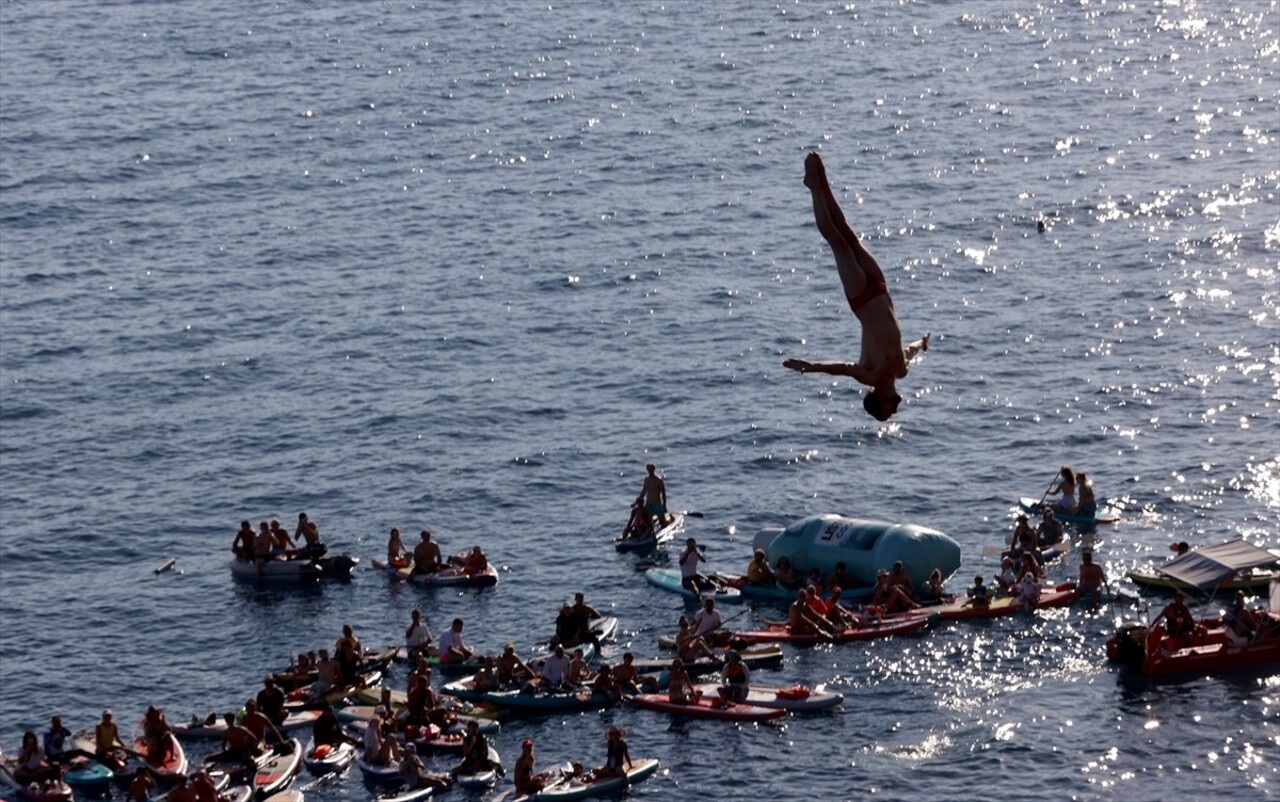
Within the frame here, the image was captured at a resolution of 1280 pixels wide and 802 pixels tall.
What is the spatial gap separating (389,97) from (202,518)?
5446 centimetres

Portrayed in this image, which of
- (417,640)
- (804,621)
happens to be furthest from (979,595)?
(417,640)

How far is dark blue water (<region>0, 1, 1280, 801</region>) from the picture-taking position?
5569 cm

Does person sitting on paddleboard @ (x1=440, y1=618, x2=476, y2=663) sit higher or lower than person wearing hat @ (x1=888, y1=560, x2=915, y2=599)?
lower

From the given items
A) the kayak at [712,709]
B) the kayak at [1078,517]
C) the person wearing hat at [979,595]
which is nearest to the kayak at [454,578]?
the kayak at [712,709]

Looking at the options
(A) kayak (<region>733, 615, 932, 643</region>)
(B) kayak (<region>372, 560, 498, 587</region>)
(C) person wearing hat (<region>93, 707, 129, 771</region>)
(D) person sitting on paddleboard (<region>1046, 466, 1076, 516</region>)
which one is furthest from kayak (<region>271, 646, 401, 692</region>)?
(D) person sitting on paddleboard (<region>1046, 466, 1076, 516</region>)

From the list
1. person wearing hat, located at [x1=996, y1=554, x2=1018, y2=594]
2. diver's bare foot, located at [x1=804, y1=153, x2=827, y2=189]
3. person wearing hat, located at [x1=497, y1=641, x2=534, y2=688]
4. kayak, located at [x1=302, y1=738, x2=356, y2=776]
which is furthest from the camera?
person wearing hat, located at [x1=996, y1=554, x2=1018, y2=594]

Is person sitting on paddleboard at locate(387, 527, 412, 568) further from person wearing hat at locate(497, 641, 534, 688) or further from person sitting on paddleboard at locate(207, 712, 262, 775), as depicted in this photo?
person sitting on paddleboard at locate(207, 712, 262, 775)

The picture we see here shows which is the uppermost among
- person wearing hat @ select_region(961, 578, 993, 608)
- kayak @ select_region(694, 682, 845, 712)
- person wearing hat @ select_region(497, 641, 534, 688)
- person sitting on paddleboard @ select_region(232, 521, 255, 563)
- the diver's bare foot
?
the diver's bare foot

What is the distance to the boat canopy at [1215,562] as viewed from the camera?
184ft

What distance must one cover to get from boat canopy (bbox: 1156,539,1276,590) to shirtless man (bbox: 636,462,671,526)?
53.2ft

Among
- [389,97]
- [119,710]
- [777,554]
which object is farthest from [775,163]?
[119,710]

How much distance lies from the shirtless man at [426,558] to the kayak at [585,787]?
1671 cm

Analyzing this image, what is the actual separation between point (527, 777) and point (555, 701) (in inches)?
224

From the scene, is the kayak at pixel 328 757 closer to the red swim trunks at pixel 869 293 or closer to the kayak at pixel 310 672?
the kayak at pixel 310 672
